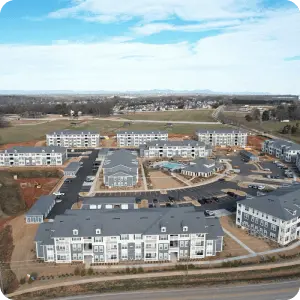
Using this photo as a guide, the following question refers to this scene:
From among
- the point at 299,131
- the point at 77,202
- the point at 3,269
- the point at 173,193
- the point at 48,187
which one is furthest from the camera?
the point at 299,131

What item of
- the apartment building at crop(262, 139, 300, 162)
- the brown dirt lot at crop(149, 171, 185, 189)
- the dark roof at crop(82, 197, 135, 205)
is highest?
the apartment building at crop(262, 139, 300, 162)

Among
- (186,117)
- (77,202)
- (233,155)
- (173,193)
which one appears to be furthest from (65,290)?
(186,117)

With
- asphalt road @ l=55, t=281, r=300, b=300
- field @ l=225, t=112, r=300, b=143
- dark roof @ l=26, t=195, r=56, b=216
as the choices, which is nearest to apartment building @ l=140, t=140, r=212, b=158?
dark roof @ l=26, t=195, r=56, b=216

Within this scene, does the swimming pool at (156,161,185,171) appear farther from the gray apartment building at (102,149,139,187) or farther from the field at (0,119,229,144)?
the field at (0,119,229,144)

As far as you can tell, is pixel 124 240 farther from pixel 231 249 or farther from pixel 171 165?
pixel 171 165

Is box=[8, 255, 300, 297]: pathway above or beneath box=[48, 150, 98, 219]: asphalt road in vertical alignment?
beneath

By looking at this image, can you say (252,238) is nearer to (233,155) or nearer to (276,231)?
(276,231)

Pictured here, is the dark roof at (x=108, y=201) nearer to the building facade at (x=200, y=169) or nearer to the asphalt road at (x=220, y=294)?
the asphalt road at (x=220, y=294)
